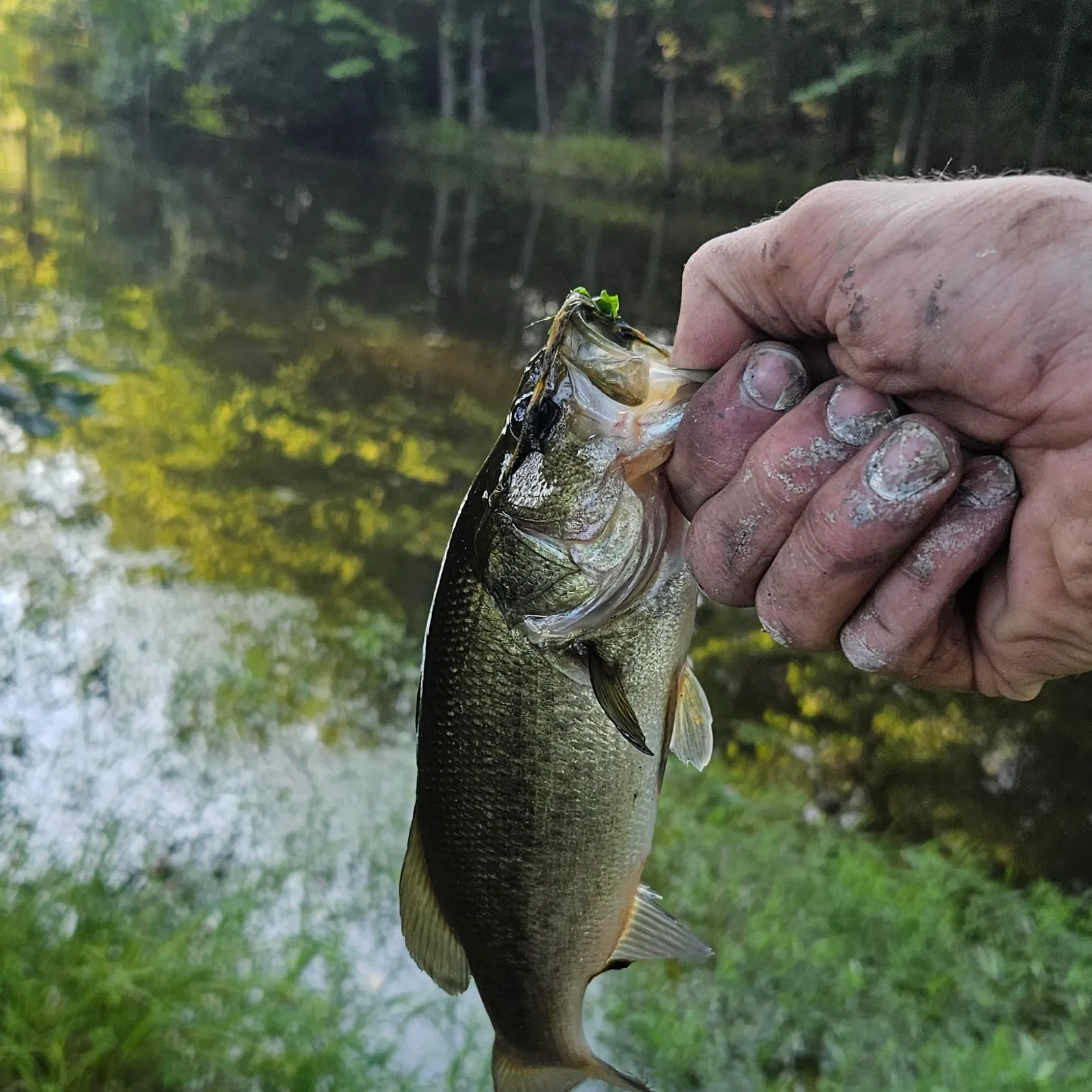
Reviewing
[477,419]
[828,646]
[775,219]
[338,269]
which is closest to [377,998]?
[828,646]

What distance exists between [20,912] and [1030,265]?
3.45 m

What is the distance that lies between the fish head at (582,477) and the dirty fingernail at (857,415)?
298mm

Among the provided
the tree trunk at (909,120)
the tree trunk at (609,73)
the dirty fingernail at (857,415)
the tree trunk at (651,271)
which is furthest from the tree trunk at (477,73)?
the dirty fingernail at (857,415)

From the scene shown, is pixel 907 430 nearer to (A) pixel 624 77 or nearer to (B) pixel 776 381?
(B) pixel 776 381

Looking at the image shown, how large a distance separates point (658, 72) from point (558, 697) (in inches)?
1267

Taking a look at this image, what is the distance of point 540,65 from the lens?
105 feet

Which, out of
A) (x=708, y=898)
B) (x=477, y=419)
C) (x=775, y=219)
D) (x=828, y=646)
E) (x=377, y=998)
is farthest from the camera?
(x=477, y=419)

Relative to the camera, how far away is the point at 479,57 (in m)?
33.3

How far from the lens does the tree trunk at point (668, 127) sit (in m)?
27.2

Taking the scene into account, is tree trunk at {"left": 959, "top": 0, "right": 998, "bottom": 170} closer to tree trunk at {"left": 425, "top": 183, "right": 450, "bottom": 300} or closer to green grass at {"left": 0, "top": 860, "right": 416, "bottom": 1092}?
tree trunk at {"left": 425, "top": 183, "right": 450, "bottom": 300}

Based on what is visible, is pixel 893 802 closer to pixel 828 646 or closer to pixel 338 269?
pixel 828 646

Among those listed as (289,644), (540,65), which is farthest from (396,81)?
(289,644)

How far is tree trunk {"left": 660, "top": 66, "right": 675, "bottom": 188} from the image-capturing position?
27.2m

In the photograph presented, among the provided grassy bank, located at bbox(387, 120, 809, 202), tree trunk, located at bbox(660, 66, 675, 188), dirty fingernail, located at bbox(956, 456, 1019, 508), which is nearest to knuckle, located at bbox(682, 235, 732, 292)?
dirty fingernail, located at bbox(956, 456, 1019, 508)
